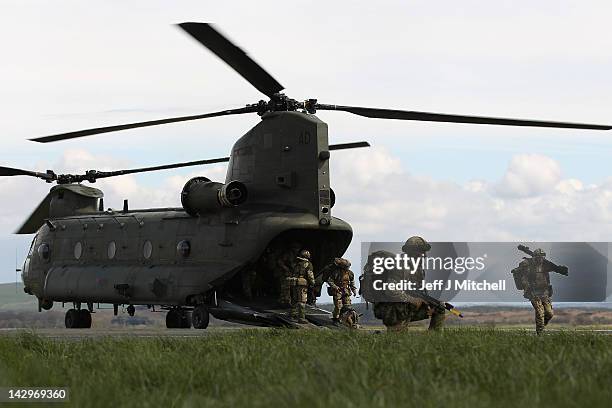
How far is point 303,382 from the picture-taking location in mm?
7828

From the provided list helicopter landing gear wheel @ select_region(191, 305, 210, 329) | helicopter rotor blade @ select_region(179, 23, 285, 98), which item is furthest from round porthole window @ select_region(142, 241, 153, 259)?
helicopter rotor blade @ select_region(179, 23, 285, 98)

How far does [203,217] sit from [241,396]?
626 inches

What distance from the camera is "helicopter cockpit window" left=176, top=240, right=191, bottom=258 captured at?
77.3 ft

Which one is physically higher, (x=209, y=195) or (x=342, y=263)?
(x=209, y=195)

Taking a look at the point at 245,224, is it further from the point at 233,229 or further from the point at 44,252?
the point at 44,252

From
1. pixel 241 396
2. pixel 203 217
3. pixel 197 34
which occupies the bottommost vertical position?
pixel 241 396

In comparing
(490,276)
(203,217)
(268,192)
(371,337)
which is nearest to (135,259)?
(203,217)

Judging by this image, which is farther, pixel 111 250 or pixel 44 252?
pixel 44 252

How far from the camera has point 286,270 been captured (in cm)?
2150

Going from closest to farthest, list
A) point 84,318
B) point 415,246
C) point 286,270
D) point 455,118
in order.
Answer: point 415,246 → point 455,118 → point 286,270 → point 84,318

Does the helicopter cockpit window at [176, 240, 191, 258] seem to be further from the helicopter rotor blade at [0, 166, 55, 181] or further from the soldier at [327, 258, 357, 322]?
the helicopter rotor blade at [0, 166, 55, 181]

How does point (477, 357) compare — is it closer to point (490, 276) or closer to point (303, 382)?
point (303, 382)

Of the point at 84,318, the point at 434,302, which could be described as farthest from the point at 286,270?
the point at 84,318

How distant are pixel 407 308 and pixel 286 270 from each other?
4.60 meters
